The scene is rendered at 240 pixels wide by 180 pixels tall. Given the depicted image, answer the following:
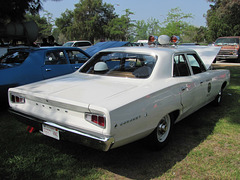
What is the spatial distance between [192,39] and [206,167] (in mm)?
46832

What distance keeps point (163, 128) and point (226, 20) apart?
29570mm

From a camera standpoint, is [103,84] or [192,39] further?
[192,39]

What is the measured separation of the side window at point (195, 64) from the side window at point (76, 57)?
3184mm

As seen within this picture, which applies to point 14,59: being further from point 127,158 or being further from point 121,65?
point 127,158

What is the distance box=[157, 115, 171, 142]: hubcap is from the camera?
3.20 m

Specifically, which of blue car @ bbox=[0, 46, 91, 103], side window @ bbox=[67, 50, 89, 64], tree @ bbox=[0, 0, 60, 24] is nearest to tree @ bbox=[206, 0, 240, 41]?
side window @ bbox=[67, 50, 89, 64]

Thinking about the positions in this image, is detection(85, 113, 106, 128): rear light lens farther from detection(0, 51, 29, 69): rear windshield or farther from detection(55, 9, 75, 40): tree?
detection(55, 9, 75, 40): tree

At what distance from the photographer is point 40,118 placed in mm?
2885

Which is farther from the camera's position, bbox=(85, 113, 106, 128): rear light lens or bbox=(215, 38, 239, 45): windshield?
bbox=(215, 38, 239, 45): windshield

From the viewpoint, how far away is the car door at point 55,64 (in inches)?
214

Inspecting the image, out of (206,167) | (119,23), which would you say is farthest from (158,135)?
(119,23)

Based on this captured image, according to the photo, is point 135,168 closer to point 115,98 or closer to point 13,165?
point 115,98


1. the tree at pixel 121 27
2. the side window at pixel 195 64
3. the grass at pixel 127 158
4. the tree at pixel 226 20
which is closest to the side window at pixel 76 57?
the grass at pixel 127 158

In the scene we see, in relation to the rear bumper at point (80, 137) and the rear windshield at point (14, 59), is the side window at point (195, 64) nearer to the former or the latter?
the rear bumper at point (80, 137)
